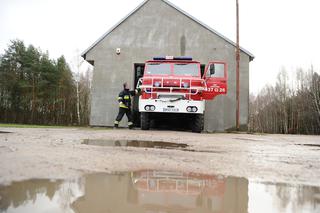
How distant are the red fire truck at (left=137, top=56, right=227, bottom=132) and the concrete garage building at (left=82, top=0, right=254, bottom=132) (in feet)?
11.2

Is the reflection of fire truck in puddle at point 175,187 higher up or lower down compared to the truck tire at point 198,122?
lower down

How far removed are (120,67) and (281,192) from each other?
42.8 feet

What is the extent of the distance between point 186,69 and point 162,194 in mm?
9435

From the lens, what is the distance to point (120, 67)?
47.2 feet

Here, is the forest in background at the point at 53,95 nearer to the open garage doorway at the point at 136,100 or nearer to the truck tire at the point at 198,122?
the open garage doorway at the point at 136,100

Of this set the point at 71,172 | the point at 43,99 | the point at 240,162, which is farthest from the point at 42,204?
the point at 43,99

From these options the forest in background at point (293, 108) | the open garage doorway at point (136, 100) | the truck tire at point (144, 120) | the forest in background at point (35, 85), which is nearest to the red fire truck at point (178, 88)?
the truck tire at point (144, 120)

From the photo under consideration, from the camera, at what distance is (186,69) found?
1095 centimetres

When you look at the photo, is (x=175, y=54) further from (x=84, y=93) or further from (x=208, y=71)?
(x=84, y=93)

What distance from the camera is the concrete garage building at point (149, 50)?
14.1 m

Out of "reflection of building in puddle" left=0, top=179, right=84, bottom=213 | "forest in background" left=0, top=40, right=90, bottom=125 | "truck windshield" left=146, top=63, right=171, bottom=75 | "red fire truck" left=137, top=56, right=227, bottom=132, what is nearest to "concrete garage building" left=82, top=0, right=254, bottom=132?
"truck windshield" left=146, top=63, right=171, bottom=75

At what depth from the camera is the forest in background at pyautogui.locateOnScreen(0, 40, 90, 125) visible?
34.5 metres

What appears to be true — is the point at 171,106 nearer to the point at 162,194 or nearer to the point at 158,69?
the point at 158,69

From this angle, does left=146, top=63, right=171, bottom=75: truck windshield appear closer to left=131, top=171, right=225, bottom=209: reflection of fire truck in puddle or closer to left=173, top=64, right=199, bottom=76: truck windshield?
left=173, top=64, right=199, bottom=76: truck windshield
